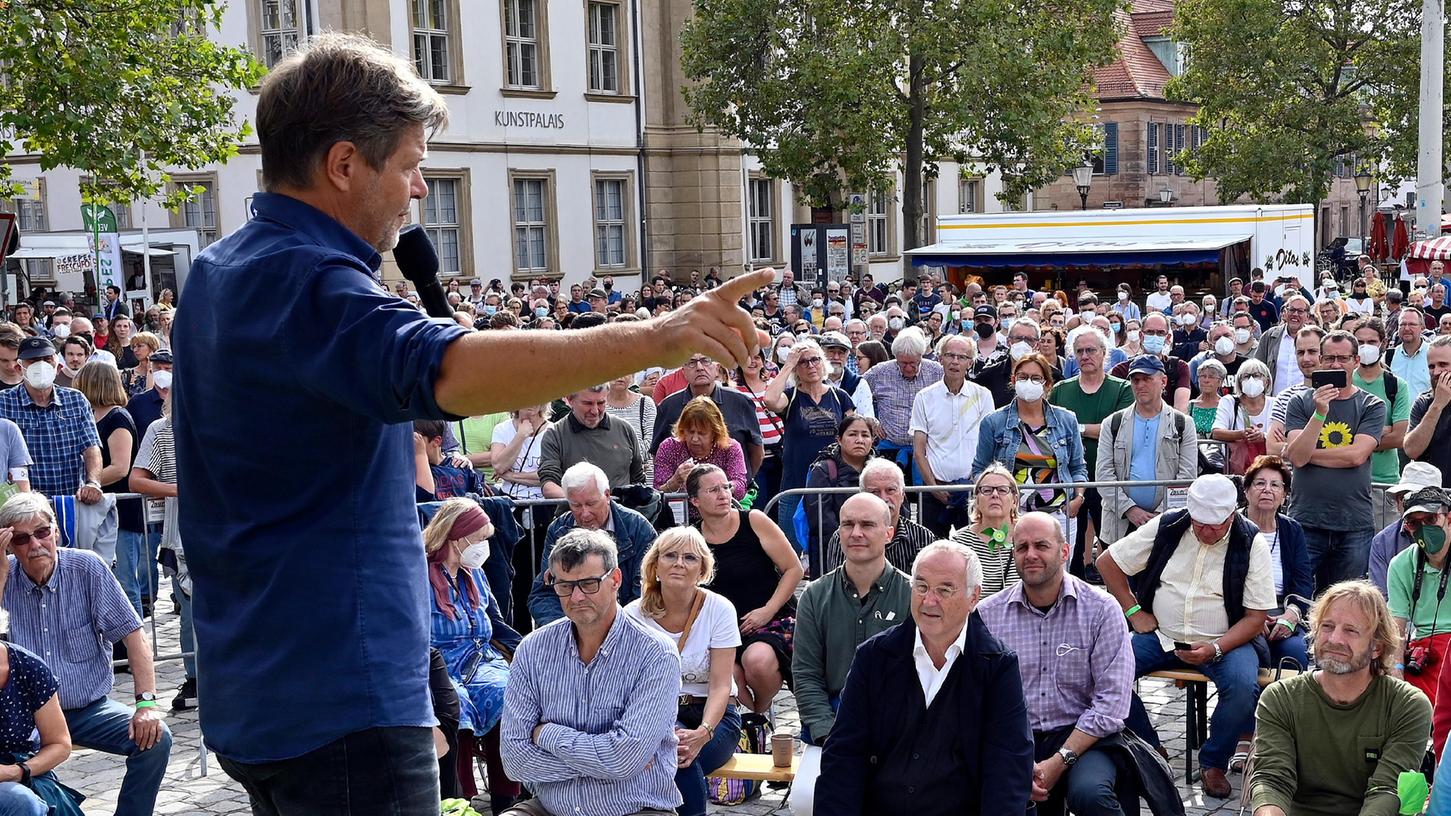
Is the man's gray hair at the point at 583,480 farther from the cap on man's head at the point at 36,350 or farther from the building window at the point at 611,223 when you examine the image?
the building window at the point at 611,223

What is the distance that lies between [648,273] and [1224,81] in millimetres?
19508

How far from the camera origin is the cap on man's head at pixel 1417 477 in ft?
29.1

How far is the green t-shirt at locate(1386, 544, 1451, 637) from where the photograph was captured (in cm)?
723

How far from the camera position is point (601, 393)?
9.80 meters

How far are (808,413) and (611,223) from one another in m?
26.4

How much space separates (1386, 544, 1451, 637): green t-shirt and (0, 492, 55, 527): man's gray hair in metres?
5.99

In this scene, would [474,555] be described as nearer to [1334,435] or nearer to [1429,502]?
[1429,502]

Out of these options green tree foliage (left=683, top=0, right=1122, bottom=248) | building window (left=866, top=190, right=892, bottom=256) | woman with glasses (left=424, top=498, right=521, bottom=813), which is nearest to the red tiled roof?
building window (left=866, top=190, right=892, bottom=256)

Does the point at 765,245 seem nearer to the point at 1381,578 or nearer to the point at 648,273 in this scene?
the point at 648,273

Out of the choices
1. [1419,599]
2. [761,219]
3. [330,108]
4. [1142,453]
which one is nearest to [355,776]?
[330,108]

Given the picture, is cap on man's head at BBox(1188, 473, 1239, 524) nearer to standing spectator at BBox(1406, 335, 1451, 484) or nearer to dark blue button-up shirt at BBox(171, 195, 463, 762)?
standing spectator at BBox(1406, 335, 1451, 484)

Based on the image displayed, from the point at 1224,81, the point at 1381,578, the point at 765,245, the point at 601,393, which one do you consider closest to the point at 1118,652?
the point at 1381,578

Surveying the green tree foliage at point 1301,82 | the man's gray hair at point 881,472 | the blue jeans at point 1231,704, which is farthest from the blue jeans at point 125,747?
the green tree foliage at point 1301,82

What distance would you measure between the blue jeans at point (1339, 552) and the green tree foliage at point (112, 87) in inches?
456
